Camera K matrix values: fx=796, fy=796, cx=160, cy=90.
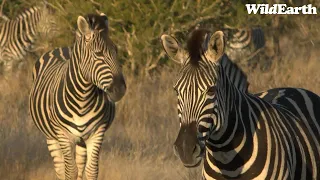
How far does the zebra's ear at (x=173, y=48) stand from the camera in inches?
182

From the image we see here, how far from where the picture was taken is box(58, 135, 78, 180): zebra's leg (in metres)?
7.73

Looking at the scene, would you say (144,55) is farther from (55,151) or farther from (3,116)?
(55,151)

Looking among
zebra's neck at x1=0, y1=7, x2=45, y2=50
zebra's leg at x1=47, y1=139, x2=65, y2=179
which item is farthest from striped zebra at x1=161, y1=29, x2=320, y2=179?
zebra's neck at x1=0, y1=7, x2=45, y2=50

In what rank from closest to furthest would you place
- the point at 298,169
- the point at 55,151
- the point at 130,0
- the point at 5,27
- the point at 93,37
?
the point at 298,169 → the point at 93,37 → the point at 55,151 → the point at 130,0 → the point at 5,27

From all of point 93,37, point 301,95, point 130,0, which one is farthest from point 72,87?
point 130,0

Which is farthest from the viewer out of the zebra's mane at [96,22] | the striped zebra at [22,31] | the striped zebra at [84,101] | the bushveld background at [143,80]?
the striped zebra at [22,31]

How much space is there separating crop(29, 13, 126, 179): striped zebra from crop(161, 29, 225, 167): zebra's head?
2884 mm

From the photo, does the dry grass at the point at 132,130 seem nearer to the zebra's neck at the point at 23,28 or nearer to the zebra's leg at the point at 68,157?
the zebra's leg at the point at 68,157

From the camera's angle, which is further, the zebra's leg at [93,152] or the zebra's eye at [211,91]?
the zebra's leg at [93,152]

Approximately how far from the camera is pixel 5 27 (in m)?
17.5

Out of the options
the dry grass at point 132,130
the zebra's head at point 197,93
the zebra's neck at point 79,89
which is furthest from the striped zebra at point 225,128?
the zebra's neck at point 79,89

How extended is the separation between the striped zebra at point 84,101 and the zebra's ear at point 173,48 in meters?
2.63

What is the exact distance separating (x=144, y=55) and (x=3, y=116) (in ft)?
11.0

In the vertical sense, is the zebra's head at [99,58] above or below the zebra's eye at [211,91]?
above
